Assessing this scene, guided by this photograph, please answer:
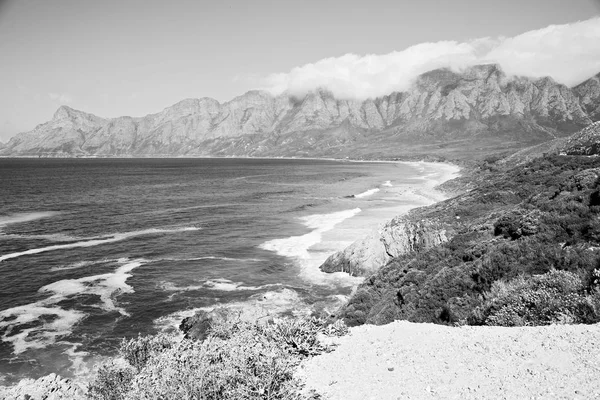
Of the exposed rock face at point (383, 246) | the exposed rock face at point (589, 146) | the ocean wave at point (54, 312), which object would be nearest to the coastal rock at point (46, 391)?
the ocean wave at point (54, 312)

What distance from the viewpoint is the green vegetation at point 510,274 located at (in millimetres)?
11281

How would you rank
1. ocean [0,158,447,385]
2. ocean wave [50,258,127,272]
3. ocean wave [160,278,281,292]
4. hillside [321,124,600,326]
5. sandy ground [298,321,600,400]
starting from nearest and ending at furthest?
sandy ground [298,321,600,400] → hillside [321,124,600,326] → ocean [0,158,447,385] → ocean wave [160,278,281,292] → ocean wave [50,258,127,272]

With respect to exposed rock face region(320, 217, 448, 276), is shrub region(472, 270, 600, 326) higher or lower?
higher

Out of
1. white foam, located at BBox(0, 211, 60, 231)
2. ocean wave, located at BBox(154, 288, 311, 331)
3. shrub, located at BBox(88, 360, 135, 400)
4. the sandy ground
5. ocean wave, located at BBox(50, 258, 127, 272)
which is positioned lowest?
ocean wave, located at BBox(154, 288, 311, 331)

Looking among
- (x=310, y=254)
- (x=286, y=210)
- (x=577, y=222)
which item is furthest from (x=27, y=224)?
(x=577, y=222)

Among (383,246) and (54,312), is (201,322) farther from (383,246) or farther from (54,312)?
(383,246)

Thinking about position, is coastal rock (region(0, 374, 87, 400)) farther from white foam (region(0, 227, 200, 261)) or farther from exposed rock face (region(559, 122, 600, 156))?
exposed rock face (region(559, 122, 600, 156))

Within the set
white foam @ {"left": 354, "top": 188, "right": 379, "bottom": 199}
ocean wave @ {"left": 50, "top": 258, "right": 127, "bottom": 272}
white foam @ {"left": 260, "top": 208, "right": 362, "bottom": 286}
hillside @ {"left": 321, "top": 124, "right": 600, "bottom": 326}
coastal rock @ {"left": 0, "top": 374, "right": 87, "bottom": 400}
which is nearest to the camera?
coastal rock @ {"left": 0, "top": 374, "right": 87, "bottom": 400}

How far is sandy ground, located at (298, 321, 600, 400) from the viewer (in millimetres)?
7980

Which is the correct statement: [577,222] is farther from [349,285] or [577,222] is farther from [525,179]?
[525,179]

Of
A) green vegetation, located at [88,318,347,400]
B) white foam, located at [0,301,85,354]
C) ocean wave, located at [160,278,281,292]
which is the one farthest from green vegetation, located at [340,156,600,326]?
white foam, located at [0,301,85,354]

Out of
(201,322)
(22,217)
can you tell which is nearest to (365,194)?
(22,217)

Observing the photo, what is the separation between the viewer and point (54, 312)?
2628cm

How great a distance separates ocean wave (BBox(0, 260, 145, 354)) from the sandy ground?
2076cm
